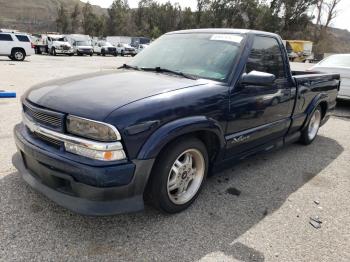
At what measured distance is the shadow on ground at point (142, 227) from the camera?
255cm

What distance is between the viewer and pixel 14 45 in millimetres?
20656

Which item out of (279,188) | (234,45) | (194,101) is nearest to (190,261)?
(194,101)

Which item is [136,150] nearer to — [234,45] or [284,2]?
[234,45]

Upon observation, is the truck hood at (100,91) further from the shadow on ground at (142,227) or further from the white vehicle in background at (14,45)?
the white vehicle in background at (14,45)

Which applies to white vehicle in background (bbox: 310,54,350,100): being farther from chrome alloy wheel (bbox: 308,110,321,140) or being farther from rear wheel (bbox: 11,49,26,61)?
rear wheel (bbox: 11,49,26,61)

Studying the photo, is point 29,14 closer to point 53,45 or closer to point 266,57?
point 53,45

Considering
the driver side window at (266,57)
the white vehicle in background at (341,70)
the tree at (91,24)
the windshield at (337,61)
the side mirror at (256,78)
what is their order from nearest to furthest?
the side mirror at (256,78) → the driver side window at (266,57) → the white vehicle in background at (341,70) → the windshield at (337,61) → the tree at (91,24)

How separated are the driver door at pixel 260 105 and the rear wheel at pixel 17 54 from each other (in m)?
20.6

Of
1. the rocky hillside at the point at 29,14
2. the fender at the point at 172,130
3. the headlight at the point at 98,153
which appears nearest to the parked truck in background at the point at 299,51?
the fender at the point at 172,130

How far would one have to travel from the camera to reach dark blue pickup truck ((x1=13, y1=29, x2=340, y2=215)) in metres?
2.47

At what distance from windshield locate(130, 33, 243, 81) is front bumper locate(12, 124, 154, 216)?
1383 mm

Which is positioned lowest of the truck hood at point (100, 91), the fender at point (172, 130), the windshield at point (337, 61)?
the fender at point (172, 130)

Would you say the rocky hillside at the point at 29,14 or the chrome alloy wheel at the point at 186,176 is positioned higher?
the rocky hillside at the point at 29,14

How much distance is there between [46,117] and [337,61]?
9159 mm
